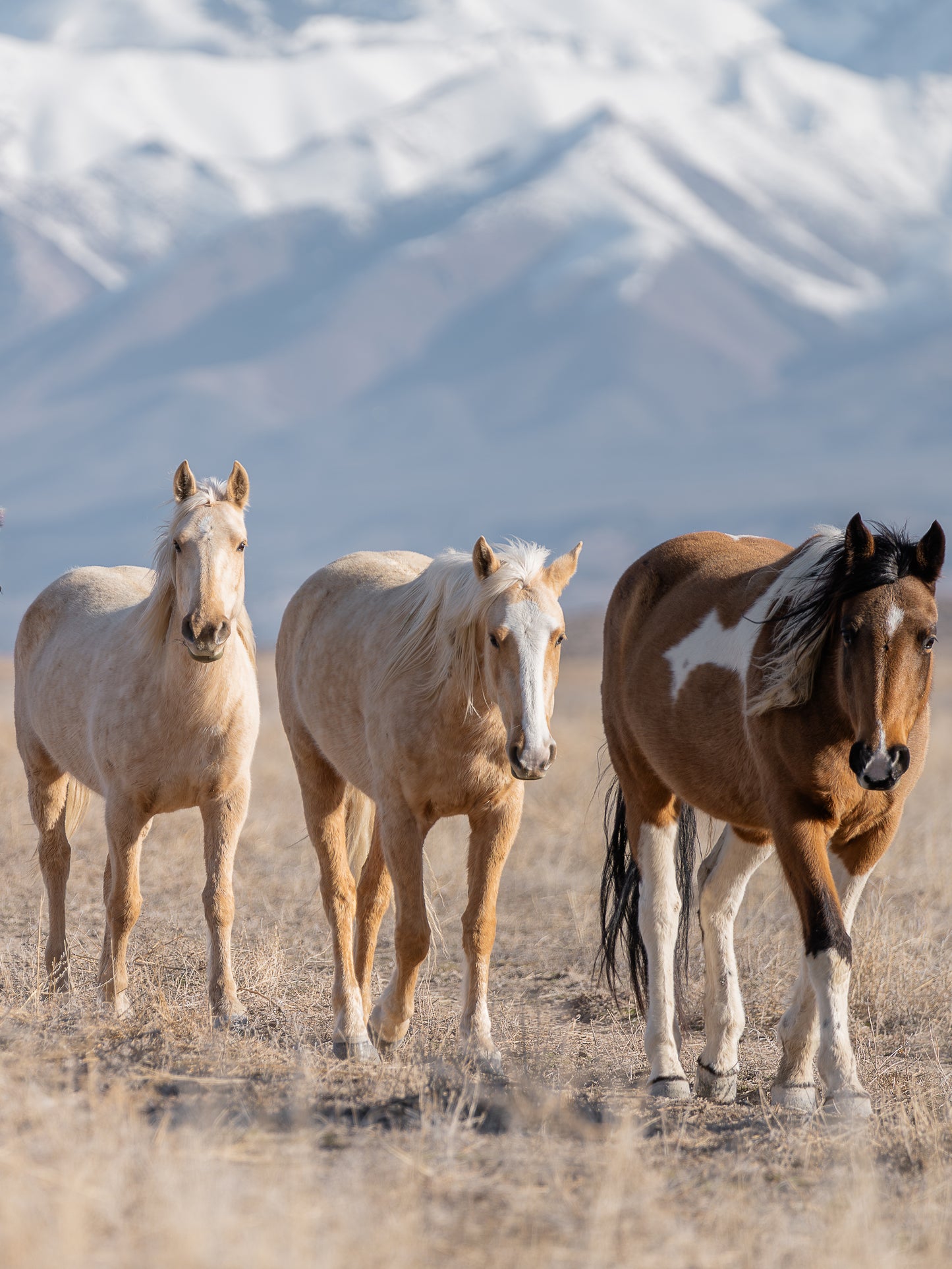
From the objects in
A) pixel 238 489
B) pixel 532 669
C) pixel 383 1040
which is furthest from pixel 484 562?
pixel 383 1040

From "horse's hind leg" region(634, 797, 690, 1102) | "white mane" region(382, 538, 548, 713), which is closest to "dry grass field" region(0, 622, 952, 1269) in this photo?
"horse's hind leg" region(634, 797, 690, 1102)

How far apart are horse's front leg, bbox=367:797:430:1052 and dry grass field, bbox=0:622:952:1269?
0.12 m

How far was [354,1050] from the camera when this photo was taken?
5.64m

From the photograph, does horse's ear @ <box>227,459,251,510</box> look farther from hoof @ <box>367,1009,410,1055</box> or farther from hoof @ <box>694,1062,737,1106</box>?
hoof @ <box>694,1062,737,1106</box>

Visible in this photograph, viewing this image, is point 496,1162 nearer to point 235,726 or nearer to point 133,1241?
point 133,1241

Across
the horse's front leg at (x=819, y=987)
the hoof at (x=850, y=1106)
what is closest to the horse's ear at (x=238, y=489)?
the horse's front leg at (x=819, y=987)

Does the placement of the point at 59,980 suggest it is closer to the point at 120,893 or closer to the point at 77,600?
the point at 120,893

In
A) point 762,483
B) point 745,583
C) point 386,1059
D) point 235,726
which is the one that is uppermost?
point 762,483

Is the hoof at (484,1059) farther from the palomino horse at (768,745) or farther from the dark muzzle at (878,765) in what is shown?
the dark muzzle at (878,765)

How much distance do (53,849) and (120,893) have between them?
115 centimetres

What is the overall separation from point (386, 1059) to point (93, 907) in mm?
3166

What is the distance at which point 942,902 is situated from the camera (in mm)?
8812

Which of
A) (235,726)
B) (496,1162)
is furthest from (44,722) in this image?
(496,1162)

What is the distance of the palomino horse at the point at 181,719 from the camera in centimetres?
582
